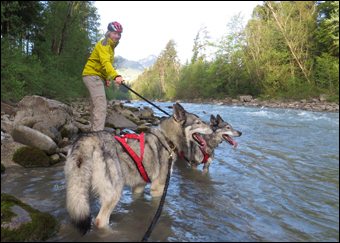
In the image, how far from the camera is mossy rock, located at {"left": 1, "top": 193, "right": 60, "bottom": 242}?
229 centimetres

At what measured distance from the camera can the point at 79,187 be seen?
8.11 ft

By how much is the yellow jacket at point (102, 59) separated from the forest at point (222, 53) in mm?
7432

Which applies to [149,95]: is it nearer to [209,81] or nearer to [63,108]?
[209,81]

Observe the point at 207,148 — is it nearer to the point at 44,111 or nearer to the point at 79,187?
the point at 79,187

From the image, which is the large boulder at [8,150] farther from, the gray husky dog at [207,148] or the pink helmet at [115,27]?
the gray husky dog at [207,148]

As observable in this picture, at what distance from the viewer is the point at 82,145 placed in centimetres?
278

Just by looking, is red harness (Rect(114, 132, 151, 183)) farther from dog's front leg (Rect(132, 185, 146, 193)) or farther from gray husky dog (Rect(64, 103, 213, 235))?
dog's front leg (Rect(132, 185, 146, 193))

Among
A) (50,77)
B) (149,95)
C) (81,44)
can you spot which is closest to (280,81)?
(81,44)

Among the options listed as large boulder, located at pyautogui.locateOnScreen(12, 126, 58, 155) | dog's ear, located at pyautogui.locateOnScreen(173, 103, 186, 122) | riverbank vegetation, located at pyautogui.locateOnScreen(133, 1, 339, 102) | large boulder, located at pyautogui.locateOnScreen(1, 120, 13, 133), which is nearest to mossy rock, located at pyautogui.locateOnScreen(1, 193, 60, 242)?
dog's ear, located at pyautogui.locateOnScreen(173, 103, 186, 122)

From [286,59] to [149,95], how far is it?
2908 inches

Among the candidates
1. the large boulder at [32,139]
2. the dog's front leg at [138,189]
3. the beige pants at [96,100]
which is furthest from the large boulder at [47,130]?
the dog's front leg at [138,189]

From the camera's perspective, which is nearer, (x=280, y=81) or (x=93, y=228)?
(x=93, y=228)

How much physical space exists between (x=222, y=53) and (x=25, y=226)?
55453 mm

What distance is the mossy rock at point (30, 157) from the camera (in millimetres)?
5191
